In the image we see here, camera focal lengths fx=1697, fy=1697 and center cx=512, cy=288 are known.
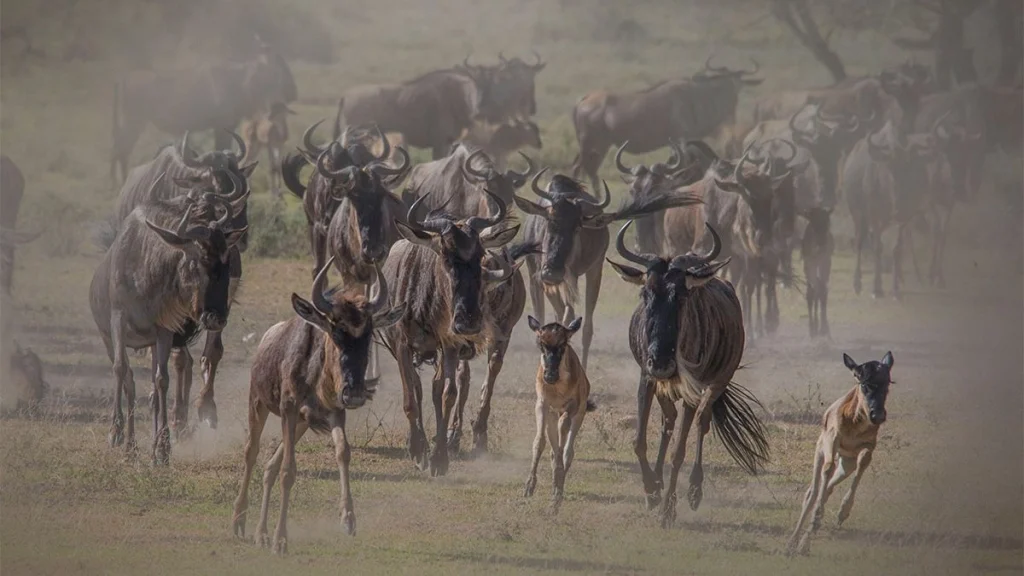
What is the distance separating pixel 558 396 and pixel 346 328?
181 cm

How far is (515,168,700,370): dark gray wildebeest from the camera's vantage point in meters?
12.0

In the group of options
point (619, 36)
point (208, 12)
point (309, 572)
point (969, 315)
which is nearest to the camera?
point (309, 572)

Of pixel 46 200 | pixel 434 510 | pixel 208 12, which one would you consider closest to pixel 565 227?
pixel 434 510

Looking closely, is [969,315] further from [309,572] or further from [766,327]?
[309,572]

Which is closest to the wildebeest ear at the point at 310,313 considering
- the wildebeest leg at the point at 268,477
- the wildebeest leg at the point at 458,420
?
→ the wildebeest leg at the point at 268,477

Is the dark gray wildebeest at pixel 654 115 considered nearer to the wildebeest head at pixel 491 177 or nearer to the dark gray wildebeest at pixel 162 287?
the wildebeest head at pixel 491 177

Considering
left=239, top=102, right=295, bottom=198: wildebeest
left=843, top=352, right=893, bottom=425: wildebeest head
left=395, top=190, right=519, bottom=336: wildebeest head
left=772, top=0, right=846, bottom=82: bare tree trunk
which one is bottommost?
left=843, top=352, right=893, bottom=425: wildebeest head

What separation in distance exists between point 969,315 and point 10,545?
1187 cm

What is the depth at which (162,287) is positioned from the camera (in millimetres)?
10477

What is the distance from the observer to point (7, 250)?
14.3 metres

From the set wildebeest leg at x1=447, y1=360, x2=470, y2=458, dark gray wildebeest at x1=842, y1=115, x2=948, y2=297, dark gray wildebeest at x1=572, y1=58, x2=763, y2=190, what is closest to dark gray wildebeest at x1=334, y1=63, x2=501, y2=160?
dark gray wildebeest at x1=572, y1=58, x2=763, y2=190

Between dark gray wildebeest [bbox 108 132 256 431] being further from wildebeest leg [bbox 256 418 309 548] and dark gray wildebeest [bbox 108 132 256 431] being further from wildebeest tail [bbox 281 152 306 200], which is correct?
wildebeest leg [bbox 256 418 309 548]

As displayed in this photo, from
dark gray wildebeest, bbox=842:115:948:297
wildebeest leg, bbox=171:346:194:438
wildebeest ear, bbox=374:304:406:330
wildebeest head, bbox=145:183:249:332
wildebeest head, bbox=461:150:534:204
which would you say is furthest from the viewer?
dark gray wildebeest, bbox=842:115:948:297

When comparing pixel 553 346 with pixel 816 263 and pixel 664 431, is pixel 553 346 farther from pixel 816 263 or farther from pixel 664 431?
pixel 816 263
